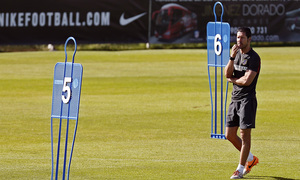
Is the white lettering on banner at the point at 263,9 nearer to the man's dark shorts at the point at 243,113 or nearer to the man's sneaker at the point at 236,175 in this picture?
the man's dark shorts at the point at 243,113

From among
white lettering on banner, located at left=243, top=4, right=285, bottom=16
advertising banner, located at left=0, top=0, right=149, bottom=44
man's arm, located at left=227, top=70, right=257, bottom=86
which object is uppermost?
white lettering on banner, located at left=243, top=4, right=285, bottom=16

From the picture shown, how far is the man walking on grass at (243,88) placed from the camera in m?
10.4

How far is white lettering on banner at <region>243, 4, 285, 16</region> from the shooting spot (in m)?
35.8

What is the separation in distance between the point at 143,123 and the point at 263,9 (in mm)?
20702

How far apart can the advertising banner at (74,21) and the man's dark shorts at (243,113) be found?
24.5 meters

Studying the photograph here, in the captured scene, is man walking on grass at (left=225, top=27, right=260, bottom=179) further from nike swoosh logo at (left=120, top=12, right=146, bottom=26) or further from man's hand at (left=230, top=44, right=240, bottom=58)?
nike swoosh logo at (left=120, top=12, right=146, bottom=26)

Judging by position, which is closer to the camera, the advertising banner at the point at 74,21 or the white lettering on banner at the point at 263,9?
the advertising banner at the point at 74,21

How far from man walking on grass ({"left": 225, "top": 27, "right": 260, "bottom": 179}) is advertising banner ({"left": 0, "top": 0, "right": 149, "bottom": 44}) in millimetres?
24512

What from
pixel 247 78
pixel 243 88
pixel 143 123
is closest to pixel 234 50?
pixel 247 78

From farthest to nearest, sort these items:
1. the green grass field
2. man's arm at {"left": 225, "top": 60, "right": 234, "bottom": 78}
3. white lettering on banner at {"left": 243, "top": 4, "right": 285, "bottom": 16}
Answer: white lettering on banner at {"left": 243, "top": 4, "right": 285, "bottom": 16} < the green grass field < man's arm at {"left": 225, "top": 60, "right": 234, "bottom": 78}

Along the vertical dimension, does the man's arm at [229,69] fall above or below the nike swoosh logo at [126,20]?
below

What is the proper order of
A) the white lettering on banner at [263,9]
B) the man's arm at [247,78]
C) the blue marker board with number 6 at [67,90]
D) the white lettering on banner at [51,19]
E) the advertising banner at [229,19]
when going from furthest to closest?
1. the white lettering on banner at [263,9]
2. the advertising banner at [229,19]
3. the white lettering on banner at [51,19]
4. the man's arm at [247,78]
5. the blue marker board with number 6 at [67,90]

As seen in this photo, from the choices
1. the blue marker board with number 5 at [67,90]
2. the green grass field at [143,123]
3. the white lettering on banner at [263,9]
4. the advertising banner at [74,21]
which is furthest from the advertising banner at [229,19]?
the blue marker board with number 5 at [67,90]

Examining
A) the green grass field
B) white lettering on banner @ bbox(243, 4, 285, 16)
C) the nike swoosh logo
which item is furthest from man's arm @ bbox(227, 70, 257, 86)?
white lettering on banner @ bbox(243, 4, 285, 16)
